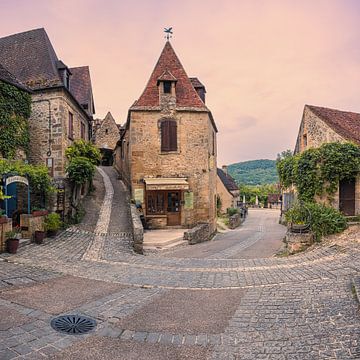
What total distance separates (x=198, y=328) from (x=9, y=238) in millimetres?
7349

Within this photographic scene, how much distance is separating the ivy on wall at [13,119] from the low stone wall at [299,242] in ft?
43.4

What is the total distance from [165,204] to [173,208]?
0.53m

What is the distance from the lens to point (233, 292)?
6844 millimetres

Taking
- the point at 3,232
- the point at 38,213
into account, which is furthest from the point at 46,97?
the point at 3,232

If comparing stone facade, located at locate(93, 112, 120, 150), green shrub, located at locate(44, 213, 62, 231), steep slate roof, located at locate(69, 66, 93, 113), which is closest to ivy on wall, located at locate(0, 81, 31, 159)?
green shrub, located at locate(44, 213, 62, 231)

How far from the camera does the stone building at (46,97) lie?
17.1 meters

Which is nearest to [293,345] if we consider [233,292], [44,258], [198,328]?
[198,328]

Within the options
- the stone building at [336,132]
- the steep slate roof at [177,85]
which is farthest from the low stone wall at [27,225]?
the stone building at [336,132]

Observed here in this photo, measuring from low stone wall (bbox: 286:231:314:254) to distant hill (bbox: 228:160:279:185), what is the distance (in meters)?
112

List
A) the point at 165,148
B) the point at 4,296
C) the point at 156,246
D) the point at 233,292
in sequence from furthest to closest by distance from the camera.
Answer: the point at 165,148, the point at 156,246, the point at 233,292, the point at 4,296

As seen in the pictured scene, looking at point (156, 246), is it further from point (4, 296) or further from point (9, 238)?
point (4, 296)

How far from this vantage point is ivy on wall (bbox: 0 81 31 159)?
15.0m

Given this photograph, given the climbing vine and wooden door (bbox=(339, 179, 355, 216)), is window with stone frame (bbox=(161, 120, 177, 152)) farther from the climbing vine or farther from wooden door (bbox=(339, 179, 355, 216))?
wooden door (bbox=(339, 179, 355, 216))

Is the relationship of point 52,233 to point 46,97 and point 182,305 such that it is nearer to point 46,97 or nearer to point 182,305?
point 46,97
